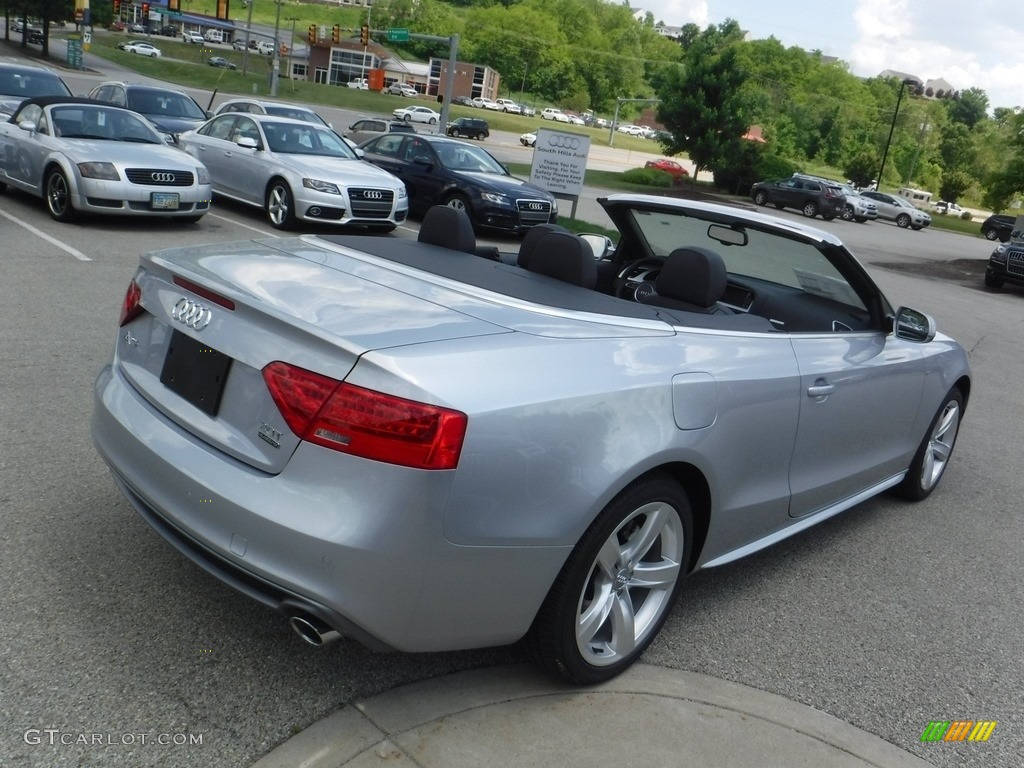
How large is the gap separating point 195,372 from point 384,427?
82 centimetres

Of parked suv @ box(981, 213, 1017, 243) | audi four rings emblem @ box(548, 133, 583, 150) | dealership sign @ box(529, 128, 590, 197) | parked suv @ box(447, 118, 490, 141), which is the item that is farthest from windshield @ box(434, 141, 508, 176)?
parked suv @ box(447, 118, 490, 141)

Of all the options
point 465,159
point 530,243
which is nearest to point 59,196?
point 465,159

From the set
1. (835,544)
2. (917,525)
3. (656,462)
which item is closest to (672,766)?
(656,462)

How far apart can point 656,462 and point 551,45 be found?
15477cm

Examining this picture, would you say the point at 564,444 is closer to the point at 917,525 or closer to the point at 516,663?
the point at 516,663

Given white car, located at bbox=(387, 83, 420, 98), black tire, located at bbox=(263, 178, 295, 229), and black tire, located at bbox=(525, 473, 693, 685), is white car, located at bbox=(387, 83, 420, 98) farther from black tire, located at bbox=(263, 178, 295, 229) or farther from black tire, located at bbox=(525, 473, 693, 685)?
black tire, located at bbox=(525, 473, 693, 685)

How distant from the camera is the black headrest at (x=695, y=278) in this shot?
11.9 feet

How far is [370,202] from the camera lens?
1345 cm

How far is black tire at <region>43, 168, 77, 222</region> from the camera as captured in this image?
11.0 m

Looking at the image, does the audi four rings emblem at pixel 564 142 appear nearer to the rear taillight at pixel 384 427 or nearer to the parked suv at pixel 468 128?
the rear taillight at pixel 384 427

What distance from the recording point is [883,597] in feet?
13.6

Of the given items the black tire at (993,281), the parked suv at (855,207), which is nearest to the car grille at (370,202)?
the black tire at (993,281)

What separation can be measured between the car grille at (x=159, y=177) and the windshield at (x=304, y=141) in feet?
8.78

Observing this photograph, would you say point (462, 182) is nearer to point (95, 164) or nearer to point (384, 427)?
point (95, 164)
